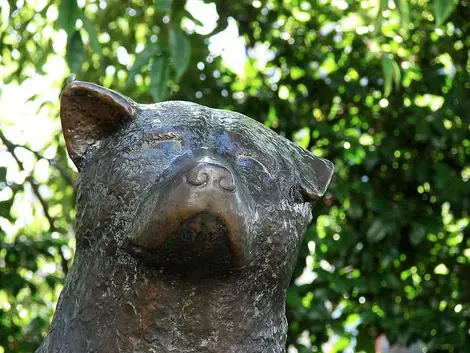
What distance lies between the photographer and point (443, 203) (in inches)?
134

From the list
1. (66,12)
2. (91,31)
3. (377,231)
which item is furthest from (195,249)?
(377,231)

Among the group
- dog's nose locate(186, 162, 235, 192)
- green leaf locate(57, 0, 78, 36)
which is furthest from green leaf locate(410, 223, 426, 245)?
dog's nose locate(186, 162, 235, 192)

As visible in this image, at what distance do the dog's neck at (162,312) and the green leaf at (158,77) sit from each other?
0.80 meters

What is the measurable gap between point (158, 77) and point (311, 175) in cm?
76

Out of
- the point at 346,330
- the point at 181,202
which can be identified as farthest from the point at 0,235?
the point at 181,202

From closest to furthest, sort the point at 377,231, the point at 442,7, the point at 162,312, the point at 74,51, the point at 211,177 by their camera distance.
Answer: the point at 211,177 → the point at 162,312 → the point at 442,7 → the point at 74,51 → the point at 377,231

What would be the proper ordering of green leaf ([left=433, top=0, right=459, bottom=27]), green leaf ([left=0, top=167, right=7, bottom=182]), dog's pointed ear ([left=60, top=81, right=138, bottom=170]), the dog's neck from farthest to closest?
1. green leaf ([left=0, top=167, right=7, bottom=182])
2. green leaf ([left=433, top=0, right=459, bottom=27])
3. dog's pointed ear ([left=60, top=81, right=138, bottom=170])
4. the dog's neck

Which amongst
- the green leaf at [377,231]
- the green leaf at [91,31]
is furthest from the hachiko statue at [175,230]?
the green leaf at [377,231]

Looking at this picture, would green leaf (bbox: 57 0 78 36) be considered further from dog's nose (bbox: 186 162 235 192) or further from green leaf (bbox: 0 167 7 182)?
green leaf (bbox: 0 167 7 182)

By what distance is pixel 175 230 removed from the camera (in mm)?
1454

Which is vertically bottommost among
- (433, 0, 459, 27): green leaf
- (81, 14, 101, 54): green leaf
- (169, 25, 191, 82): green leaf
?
(169, 25, 191, 82): green leaf

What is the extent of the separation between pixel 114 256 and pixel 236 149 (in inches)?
11.3

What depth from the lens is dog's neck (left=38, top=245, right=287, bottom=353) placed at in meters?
1.55

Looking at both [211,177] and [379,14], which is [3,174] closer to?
[379,14]
